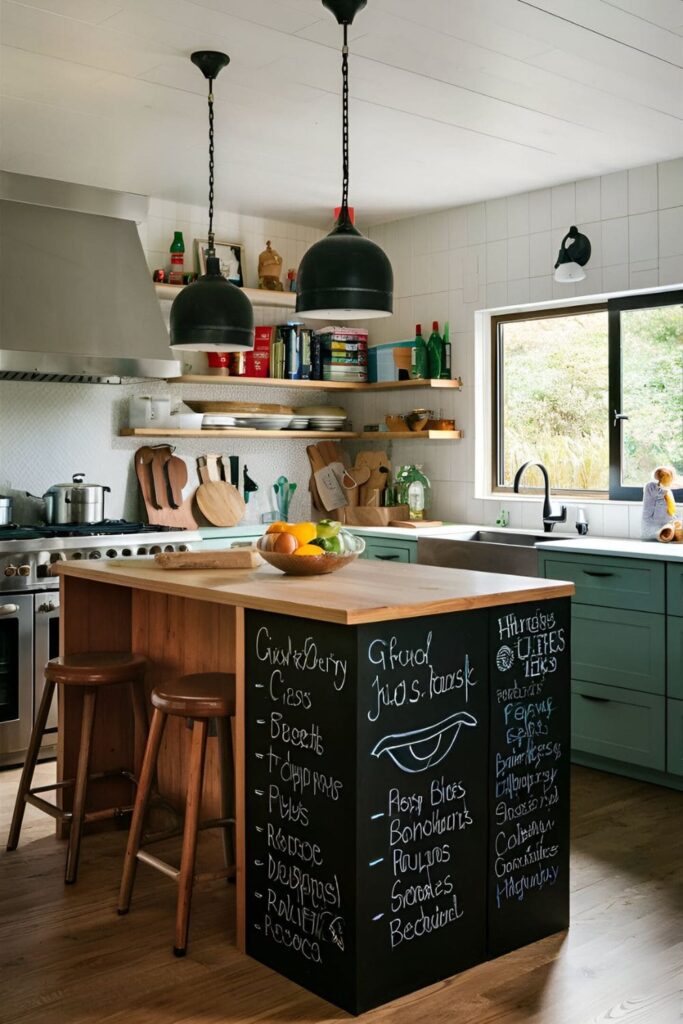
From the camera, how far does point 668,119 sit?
13.1 feet

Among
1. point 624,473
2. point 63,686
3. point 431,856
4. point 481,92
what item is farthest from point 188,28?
point 624,473

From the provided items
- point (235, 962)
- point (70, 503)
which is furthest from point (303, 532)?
point (70, 503)

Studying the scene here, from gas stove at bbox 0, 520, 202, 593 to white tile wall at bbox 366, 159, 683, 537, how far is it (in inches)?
63.8

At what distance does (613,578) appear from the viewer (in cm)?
419

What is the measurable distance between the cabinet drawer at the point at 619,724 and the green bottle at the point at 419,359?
204 centimetres

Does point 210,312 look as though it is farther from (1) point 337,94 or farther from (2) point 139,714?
(2) point 139,714

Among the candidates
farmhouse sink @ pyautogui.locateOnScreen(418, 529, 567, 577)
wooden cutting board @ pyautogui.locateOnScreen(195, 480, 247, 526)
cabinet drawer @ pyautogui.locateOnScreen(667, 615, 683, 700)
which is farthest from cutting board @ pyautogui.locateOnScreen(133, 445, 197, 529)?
cabinet drawer @ pyautogui.locateOnScreen(667, 615, 683, 700)

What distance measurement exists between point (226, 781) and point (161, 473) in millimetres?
2538

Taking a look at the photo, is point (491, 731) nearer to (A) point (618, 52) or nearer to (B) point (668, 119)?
(A) point (618, 52)

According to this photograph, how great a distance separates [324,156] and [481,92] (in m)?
1.00

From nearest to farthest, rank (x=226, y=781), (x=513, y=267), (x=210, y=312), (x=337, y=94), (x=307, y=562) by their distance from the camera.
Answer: (x=307, y=562) < (x=226, y=781) < (x=210, y=312) < (x=337, y=94) < (x=513, y=267)

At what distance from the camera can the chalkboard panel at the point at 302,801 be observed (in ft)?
7.88

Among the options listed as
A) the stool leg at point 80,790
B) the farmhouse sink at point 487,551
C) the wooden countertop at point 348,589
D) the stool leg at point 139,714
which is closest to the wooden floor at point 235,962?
the stool leg at point 80,790

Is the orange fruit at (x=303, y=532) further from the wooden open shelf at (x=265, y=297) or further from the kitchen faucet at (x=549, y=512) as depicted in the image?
the wooden open shelf at (x=265, y=297)
